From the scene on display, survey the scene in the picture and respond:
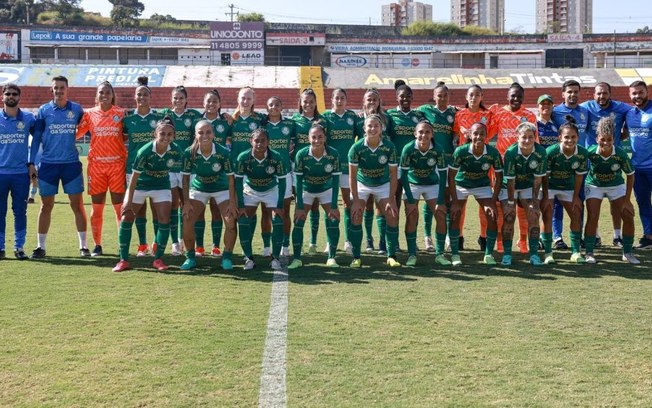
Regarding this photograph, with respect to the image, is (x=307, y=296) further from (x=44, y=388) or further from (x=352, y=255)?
(x=44, y=388)

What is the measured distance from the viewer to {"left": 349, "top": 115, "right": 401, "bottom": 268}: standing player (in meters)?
7.34

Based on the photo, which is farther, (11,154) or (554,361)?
(11,154)

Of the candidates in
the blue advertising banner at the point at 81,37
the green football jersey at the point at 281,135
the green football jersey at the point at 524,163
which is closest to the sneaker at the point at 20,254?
the green football jersey at the point at 281,135

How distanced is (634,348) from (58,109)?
6260 mm

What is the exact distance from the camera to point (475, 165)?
769 cm

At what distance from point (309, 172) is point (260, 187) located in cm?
51

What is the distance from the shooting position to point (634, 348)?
4.54 metres

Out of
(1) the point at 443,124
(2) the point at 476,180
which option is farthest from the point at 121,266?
(1) the point at 443,124

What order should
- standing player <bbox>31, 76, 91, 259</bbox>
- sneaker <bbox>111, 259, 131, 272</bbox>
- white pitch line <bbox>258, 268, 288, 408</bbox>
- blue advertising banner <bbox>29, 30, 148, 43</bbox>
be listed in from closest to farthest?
white pitch line <bbox>258, 268, 288, 408</bbox>
sneaker <bbox>111, 259, 131, 272</bbox>
standing player <bbox>31, 76, 91, 259</bbox>
blue advertising banner <bbox>29, 30, 148, 43</bbox>

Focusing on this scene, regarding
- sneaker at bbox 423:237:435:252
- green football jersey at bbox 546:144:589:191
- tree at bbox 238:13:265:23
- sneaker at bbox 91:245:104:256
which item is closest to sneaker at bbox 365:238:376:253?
sneaker at bbox 423:237:435:252

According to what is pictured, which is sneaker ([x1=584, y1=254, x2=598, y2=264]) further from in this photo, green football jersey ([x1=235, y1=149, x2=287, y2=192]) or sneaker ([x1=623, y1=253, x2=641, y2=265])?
green football jersey ([x1=235, y1=149, x2=287, y2=192])

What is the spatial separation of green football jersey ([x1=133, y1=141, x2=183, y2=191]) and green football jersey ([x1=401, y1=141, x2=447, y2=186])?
2306 mm

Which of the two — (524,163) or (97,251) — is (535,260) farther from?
(97,251)

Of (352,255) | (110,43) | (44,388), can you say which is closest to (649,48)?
(110,43)
